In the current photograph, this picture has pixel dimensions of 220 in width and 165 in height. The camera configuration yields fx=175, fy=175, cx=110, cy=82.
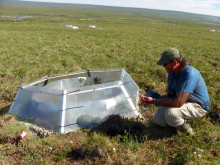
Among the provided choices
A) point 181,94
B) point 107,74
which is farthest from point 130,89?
point 181,94

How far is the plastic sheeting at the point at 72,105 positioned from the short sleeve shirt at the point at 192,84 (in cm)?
134

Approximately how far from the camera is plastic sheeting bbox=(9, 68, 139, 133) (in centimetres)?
391

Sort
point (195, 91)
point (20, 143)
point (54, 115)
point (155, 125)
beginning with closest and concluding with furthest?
point (20, 143) < point (195, 91) < point (54, 115) < point (155, 125)

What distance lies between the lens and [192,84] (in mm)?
3307

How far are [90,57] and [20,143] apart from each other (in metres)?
7.94

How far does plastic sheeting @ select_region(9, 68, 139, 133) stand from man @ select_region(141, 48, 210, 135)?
86cm

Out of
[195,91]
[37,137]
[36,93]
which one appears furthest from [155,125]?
[36,93]

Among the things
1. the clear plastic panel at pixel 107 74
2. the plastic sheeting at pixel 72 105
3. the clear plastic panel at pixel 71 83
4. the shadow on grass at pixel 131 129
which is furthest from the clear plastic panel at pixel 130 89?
the clear plastic panel at pixel 71 83

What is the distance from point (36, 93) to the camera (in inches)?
162

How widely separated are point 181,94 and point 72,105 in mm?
2306

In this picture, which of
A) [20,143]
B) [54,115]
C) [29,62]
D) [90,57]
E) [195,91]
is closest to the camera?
[20,143]

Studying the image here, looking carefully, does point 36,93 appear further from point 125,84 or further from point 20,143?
point 125,84

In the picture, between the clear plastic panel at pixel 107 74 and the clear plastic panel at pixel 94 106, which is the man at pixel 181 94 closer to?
the clear plastic panel at pixel 94 106

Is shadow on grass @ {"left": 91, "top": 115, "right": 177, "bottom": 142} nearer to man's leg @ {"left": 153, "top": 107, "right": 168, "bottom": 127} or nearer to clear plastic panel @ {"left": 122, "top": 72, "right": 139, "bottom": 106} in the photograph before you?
man's leg @ {"left": 153, "top": 107, "right": 168, "bottom": 127}
